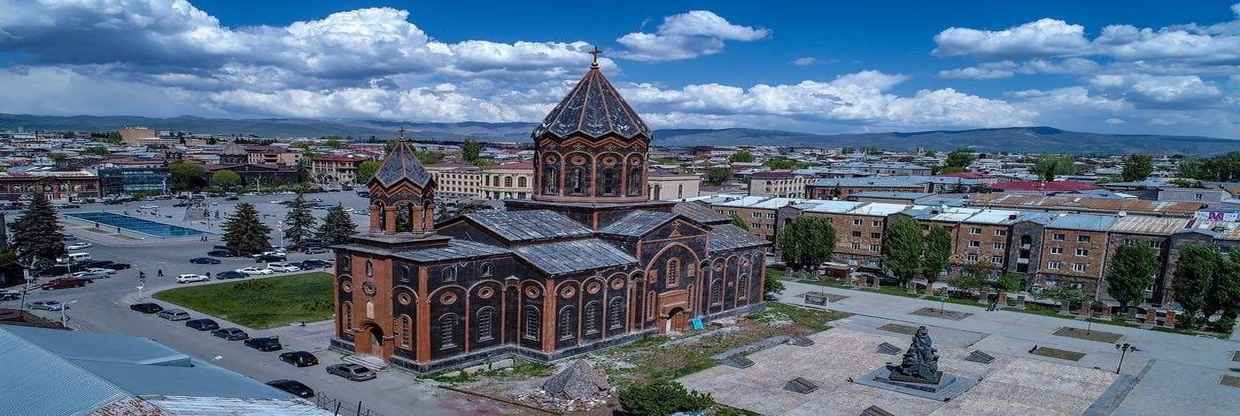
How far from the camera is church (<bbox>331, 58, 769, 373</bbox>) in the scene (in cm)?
3172

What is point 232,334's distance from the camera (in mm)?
35781

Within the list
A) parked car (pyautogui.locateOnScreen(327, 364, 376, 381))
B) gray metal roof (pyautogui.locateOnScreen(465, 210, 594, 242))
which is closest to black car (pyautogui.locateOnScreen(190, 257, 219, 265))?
gray metal roof (pyautogui.locateOnScreen(465, 210, 594, 242))

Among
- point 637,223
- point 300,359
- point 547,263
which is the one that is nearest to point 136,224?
point 300,359

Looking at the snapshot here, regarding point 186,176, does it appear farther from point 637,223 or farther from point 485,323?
point 485,323

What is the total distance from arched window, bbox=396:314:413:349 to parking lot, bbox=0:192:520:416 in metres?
1.24

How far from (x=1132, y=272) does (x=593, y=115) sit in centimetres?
3472

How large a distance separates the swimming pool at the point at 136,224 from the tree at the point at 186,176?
1352 inches

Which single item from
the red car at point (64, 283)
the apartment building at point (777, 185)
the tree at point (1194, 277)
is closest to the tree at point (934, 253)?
the tree at point (1194, 277)

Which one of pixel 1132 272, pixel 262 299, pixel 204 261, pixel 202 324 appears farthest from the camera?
pixel 204 261

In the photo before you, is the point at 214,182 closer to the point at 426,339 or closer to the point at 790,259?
the point at 790,259

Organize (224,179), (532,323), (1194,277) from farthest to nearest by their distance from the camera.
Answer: (224,179) < (1194,277) < (532,323)

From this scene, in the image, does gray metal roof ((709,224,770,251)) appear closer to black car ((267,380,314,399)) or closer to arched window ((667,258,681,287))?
arched window ((667,258,681,287))

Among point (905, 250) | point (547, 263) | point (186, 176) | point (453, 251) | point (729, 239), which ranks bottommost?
point (186, 176)

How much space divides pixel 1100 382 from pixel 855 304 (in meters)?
17.6
